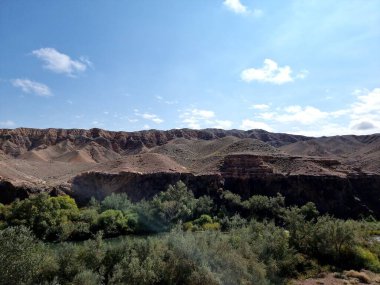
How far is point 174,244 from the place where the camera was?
2716 cm

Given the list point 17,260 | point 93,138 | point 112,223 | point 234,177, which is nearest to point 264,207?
point 234,177

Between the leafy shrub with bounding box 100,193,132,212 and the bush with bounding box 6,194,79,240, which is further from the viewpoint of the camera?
the leafy shrub with bounding box 100,193,132,212

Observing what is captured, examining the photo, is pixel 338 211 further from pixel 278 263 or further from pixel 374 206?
pixel 278 263

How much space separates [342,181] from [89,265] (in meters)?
52.5

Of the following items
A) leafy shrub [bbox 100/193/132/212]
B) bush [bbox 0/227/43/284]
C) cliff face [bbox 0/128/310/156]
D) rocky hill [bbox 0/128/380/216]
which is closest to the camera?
bush [bbox 0/227/43/284]

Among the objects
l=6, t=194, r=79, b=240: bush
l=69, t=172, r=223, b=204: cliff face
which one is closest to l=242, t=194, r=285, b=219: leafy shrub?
l=69, t=172, r=223, b=204: cliff face

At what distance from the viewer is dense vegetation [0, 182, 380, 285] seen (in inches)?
947

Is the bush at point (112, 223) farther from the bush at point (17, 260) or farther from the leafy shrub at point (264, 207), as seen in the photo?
the bush at point (17, 260)

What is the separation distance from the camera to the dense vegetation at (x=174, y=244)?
24047mm

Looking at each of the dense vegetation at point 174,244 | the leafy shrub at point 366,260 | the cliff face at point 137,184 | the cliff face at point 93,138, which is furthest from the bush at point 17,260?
the cliff face at point 93,138

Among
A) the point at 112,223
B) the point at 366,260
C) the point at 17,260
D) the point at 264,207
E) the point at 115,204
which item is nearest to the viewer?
the point at 17,260

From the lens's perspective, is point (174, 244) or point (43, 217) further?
point (43, 217)

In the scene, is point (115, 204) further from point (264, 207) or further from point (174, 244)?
point (174, 244)

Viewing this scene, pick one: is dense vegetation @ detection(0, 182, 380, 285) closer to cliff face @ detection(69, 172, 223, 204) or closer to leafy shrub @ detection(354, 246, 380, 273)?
leafy shrub @ detection(354, 246, 380, 273)
